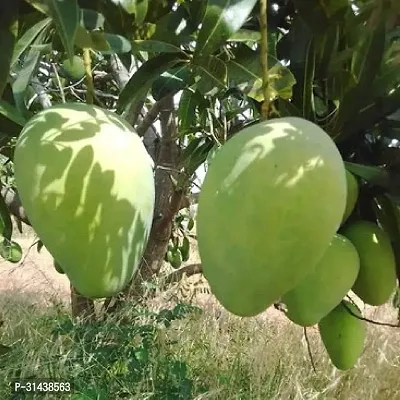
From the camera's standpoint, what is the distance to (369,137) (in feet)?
2.54

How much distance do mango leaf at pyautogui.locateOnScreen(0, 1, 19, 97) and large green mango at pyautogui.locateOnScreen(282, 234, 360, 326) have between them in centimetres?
31

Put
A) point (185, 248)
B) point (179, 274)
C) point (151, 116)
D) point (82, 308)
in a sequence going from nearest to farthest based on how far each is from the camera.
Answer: point (151, 116) < point (82, 308) < point (185, 248) < point (179, 274)

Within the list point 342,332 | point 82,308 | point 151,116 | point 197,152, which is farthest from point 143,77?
point 82,308

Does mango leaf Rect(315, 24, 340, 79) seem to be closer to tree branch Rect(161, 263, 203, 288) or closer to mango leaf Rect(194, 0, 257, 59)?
mango leaf Rect(194, 0, 257, 59)

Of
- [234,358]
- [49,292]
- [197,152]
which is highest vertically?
[197,152]

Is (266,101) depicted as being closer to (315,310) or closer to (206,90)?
(315,310)

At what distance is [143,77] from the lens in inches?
28.7

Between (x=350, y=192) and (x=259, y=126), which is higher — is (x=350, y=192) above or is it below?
below

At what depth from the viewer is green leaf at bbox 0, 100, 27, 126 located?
2.30 feet

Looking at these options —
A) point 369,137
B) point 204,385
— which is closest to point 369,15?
point 369,137

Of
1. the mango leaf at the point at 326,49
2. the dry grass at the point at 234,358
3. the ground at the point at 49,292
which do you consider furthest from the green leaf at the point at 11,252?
the mango leaf at the point at 326,49

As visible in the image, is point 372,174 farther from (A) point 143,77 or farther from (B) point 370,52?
(A) point 143,77

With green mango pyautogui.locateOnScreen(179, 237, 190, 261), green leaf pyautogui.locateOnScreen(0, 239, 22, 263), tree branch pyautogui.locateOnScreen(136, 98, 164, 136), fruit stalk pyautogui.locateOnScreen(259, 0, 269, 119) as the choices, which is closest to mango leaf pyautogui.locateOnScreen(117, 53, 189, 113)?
fruit stalk pyautogui.locateOnScreen(259, 0, 269, 119)

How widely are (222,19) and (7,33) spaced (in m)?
0.19
